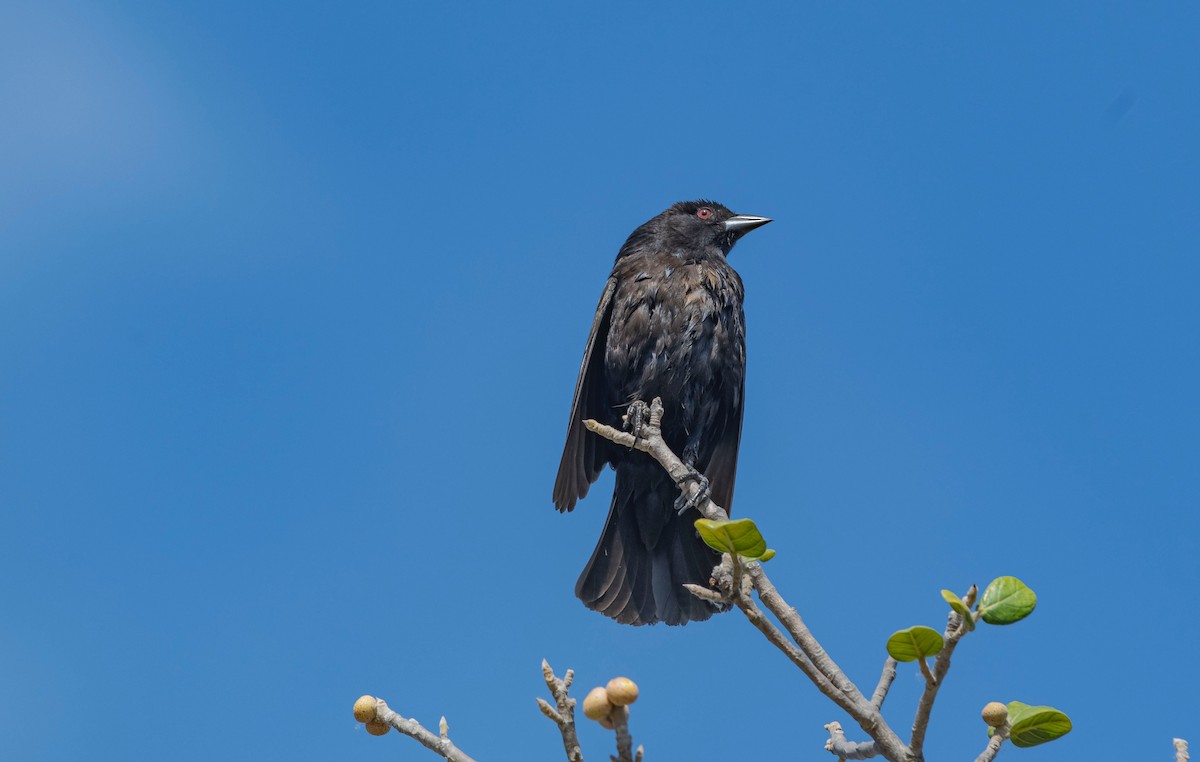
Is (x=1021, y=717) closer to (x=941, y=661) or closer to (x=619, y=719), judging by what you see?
(x=941, y=661)

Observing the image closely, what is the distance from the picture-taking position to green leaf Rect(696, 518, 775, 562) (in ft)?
7.84

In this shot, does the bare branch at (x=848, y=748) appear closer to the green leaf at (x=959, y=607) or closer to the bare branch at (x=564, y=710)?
the green leaf at (x=959, y=607)

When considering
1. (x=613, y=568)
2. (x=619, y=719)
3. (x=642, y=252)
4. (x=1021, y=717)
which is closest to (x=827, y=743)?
(x=1021, y=717)

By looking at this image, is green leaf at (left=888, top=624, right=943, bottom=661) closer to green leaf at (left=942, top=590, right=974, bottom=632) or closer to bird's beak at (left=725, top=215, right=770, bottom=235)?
green leaf at (left=942, top=590, right=974, bottom=632)

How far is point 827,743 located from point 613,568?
3.66 metres

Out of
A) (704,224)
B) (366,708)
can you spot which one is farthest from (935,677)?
(704,224)

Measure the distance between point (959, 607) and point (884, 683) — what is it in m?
0.44

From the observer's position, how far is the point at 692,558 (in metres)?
6.18

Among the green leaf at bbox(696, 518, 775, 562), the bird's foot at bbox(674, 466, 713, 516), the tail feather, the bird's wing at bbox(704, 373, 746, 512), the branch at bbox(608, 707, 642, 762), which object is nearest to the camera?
the branch at bbox(608, 707, 642, 762)

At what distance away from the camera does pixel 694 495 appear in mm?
4809

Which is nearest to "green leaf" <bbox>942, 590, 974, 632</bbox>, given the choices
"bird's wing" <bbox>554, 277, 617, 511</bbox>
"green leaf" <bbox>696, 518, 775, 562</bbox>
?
"green leaf" <bbox>696, 518, 775, 562</bbox>

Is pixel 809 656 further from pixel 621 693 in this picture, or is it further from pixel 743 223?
pixel 743 223

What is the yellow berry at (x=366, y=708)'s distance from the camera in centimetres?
241

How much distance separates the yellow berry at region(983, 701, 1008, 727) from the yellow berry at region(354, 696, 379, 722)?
48.2 inches
